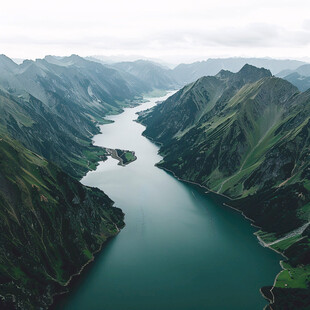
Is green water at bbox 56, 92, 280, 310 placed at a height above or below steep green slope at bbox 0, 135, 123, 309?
below

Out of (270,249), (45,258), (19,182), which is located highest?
(19,182)

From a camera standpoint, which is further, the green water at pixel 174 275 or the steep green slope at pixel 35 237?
the green water at pixel 174 275

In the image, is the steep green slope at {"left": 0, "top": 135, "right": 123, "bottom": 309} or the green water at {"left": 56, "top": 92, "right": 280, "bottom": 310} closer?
the steep green slope at {"left": 0, "top": 135, "right": 123, "bottom": 309}

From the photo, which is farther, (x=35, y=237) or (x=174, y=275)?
(x=35, y=237)

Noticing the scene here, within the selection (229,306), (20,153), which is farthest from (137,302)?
(20,153)

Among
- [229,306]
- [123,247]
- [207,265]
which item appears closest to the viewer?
[229,306]

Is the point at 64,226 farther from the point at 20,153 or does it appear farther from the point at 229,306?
the point at 229,306

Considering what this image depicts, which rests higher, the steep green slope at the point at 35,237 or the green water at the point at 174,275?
the steep green slope at the point at 35,237

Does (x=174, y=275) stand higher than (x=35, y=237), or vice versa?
(x=35, y=237)
